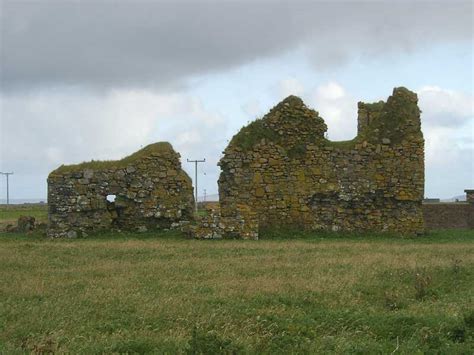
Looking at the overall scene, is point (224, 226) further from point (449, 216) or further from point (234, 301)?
point (449, 216)

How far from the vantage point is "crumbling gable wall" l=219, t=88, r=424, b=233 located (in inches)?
834

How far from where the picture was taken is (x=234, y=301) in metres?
8.79

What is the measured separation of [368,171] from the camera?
21.7 m

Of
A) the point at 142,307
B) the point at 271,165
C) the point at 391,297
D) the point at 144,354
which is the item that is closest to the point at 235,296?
the point at 142,307

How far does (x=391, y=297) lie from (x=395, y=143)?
43.8 ft

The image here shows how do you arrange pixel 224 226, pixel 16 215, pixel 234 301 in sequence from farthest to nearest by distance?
pixel 16 215
pixel 224 226
pixel 234 301

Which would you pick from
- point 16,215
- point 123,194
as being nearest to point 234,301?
point 123,194

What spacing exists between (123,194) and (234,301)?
12.5 metres

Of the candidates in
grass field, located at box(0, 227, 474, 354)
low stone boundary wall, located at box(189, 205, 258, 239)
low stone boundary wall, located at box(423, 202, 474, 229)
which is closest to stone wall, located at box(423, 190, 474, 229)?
low stone boundary wall, located at box(423, 202, 474, 229)

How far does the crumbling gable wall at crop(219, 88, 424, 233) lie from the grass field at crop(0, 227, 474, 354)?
20.4 ft

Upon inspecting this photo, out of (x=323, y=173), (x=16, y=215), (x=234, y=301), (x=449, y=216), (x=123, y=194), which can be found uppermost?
(x=323, y=173)

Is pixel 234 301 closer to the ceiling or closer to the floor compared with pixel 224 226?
closer to the floor

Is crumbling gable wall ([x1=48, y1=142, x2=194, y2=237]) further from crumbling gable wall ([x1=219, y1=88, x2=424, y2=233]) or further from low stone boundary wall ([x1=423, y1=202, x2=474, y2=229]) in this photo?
low stone boundary wall ([x1=423, y1=202, x2=474, y2=229])

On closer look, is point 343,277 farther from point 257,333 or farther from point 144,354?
point 144,354
